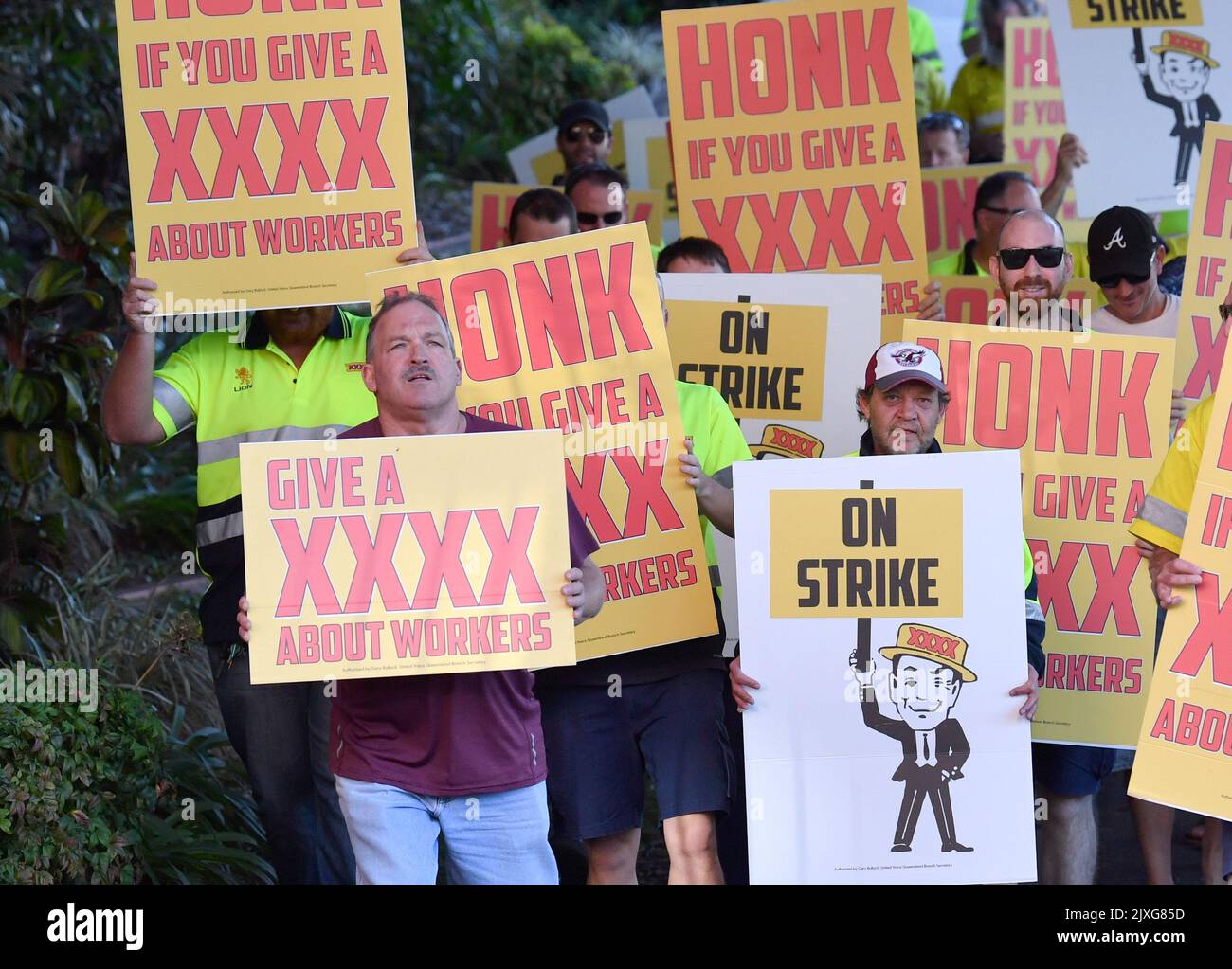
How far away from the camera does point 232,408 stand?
5523 mm

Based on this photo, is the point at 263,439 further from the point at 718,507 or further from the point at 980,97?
the point at 980,97

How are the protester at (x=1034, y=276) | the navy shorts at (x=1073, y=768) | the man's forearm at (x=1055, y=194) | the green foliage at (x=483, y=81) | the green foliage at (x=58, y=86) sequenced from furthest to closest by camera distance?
1. the green foliage at (x=483, y=81)
2. the green foliage at (x=58, y=86)
3. the man's forearm at (x=1055, y=194)
4. the protester at (x=1034, y=276)
5. the navy shorts at (x=1073, y=768)

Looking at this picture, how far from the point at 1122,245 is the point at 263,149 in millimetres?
2985

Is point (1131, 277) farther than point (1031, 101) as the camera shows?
No

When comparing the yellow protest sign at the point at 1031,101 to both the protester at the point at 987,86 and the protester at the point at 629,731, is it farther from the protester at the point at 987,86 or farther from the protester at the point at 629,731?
the protester at the point at 629,731

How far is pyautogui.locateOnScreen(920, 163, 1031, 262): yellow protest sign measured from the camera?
8.48 metres

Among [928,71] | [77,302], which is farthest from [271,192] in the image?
[928,71]

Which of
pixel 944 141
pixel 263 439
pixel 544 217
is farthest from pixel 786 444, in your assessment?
pixel 944 141

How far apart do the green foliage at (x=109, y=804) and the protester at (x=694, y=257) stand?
2396 mm

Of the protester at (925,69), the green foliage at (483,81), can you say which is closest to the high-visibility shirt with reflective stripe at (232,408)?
the protester at (925,69)

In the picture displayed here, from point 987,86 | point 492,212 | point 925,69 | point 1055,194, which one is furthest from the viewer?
point 925,69

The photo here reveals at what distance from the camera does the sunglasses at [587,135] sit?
8.69 metres

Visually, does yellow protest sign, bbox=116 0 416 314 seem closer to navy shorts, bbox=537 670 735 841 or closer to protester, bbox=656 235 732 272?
protester, bbox=656 235 732 272
